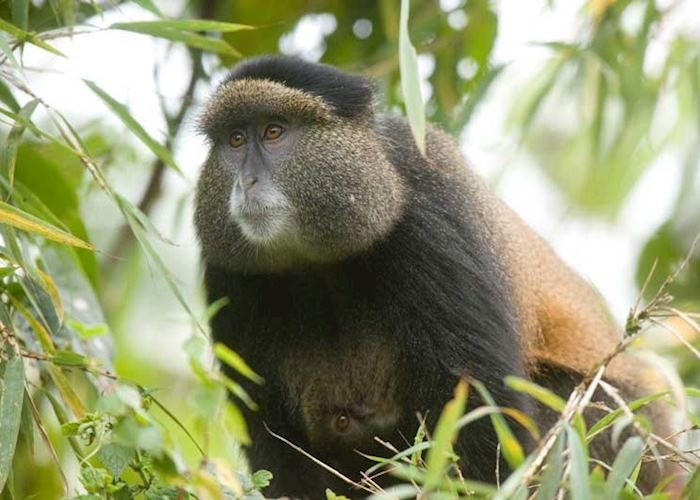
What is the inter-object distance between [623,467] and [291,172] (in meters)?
2.23

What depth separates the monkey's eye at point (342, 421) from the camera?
16.8 ft

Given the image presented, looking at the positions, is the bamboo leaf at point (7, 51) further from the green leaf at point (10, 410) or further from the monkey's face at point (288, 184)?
the monkey's face at point (288, 184)

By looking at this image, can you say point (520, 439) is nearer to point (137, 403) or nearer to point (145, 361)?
point (137, 403)

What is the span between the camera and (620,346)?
298cm

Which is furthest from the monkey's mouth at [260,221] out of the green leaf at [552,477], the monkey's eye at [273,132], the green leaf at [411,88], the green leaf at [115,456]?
the green leaf at [552,477]

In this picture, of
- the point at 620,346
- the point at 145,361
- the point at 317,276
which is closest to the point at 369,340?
the point at 317,276

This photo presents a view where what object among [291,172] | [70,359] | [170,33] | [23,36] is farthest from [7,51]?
[291,172]

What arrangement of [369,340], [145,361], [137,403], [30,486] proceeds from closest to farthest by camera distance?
[137,403]
[30,486]
[369,340]
[145,361]

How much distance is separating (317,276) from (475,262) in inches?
24.9

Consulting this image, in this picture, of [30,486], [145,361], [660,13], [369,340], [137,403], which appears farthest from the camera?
[145,361]

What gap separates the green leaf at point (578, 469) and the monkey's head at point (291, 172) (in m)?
2.02

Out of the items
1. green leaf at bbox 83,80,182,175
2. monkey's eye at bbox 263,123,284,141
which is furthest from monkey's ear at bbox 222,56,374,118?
green leaf at bbox 83,80,182,175

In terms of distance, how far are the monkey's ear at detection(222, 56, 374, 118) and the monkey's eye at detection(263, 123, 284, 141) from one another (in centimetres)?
17

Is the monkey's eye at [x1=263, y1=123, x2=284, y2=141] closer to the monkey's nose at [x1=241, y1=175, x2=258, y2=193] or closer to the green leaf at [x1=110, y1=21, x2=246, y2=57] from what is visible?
the monkey's nose at [x1=241, y1=175, x2=258, y2=193]
